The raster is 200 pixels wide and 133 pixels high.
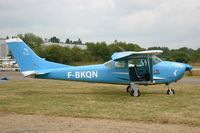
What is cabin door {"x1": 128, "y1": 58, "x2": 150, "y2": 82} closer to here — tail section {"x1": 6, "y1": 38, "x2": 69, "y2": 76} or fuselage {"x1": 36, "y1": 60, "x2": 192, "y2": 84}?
fuselage {"x1": 36, "y1": 60, "x2": 192, "y2": 84}

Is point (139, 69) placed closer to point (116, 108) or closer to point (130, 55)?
point (130, 55)

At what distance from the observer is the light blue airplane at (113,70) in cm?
1561

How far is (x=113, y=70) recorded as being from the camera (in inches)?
630

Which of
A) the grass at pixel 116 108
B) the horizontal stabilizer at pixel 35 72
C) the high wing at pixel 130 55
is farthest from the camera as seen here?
the horizontal stabilizer at pixel 35 72

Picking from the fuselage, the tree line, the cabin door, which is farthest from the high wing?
the tree line

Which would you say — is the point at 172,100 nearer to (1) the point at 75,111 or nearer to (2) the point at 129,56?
(2) the point at 129,56

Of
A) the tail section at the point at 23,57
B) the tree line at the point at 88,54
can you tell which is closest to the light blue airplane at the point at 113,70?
the tail section at the point at 23,57

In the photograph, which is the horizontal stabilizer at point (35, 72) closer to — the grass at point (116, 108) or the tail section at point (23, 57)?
the tail section at point (23, 57)

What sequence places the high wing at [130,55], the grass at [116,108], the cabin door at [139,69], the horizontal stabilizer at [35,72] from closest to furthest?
the grass at [116,108] < the high wing at [130,55] < the cabin door at [139,69] < the horizontal stabilizer at [35,72]

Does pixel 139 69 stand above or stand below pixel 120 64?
below

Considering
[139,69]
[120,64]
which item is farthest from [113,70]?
[139,69]

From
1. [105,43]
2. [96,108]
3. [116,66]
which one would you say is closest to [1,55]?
[105,43]

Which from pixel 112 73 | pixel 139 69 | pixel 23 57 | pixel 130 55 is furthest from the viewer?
pixel 112 73

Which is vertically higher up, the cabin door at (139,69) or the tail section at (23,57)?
the tail section at (23,57)
